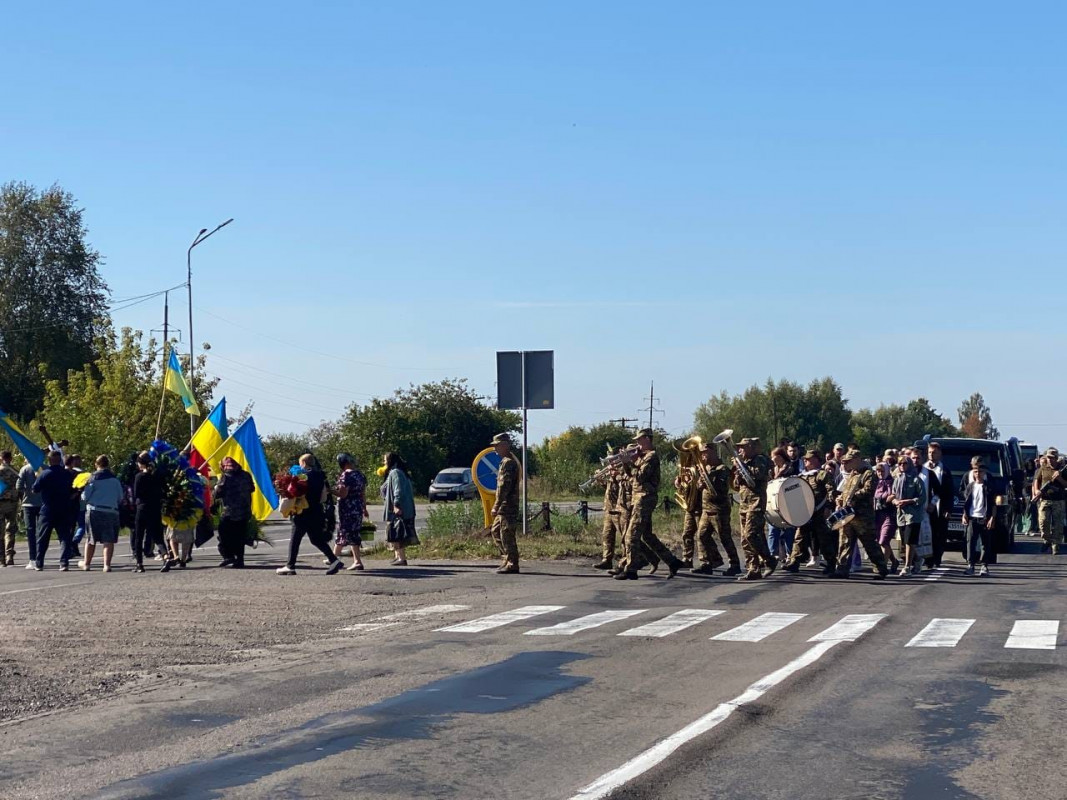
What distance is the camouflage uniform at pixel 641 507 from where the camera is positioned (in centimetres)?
1717

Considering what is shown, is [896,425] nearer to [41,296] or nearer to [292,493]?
[41,296]

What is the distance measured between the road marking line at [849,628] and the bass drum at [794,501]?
4.50m

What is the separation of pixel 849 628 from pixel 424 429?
167 ft

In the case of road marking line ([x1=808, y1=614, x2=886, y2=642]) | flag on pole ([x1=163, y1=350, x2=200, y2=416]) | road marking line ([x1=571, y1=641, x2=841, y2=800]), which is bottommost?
road marking line ([x1=571, y1=641, x2=841, y2=800])

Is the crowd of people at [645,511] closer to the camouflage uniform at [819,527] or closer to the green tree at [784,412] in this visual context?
the camouflage uniform at [819,527]

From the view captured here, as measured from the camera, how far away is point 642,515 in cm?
1722

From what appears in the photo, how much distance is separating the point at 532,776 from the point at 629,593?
9.17 m

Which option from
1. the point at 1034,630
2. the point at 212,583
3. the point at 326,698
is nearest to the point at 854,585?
the point at 1034,630

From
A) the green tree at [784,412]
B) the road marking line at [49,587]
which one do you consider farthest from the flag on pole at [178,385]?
the green tree at [784,412]

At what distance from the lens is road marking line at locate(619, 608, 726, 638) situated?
12065mm

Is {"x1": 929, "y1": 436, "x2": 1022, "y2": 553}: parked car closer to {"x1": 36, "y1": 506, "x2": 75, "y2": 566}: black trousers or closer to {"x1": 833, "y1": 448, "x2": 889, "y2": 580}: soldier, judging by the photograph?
{"x1": 833, "y1": 448, "x2": 889, "y2": 580}: soldier

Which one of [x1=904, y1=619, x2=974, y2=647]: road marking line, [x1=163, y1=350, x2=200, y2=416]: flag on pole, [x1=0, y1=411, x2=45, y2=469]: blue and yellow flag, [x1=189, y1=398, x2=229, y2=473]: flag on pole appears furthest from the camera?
[x1=163, y1=350, x2=200, y2=416]: flag on pole

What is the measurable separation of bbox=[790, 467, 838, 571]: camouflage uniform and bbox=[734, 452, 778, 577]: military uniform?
2.30 feet

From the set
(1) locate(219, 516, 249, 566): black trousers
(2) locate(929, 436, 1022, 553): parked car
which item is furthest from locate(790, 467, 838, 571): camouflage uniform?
(1) locate(219, 516, 249, 566): black trousers
